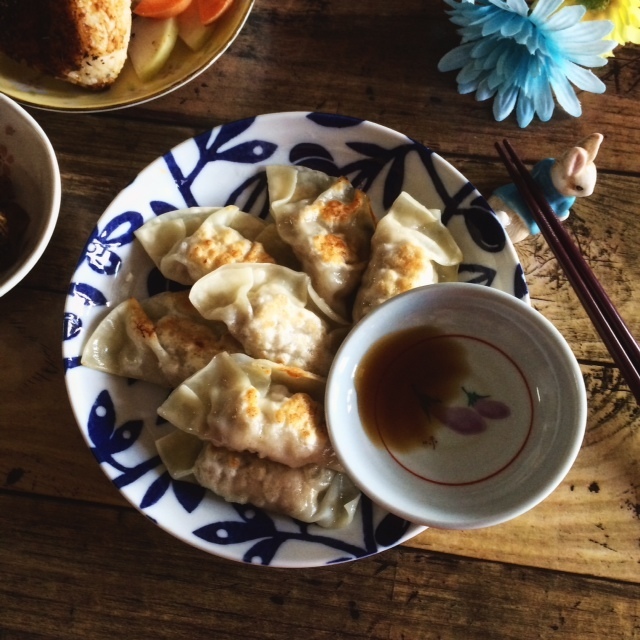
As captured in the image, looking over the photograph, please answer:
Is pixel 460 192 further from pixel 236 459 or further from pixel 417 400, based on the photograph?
pixel 236 459

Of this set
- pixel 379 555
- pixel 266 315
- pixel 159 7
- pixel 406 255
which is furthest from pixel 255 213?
A: pixel 379 555

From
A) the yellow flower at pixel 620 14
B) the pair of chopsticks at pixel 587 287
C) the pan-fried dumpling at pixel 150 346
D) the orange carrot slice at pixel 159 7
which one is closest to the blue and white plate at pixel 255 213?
the pan-fried dumpling at pixel 150 346

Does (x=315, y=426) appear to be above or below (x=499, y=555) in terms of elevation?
above

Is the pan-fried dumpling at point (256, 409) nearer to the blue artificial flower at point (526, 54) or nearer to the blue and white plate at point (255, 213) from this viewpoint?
the blue and white plate at point (255, 213)

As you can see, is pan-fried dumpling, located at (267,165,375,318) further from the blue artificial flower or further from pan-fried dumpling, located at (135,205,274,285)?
the blue artificial flower

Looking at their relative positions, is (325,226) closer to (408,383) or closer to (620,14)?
(408,383)

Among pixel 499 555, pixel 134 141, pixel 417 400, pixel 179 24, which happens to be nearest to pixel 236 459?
pixel 417 400

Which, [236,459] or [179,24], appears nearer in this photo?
[236,459]
